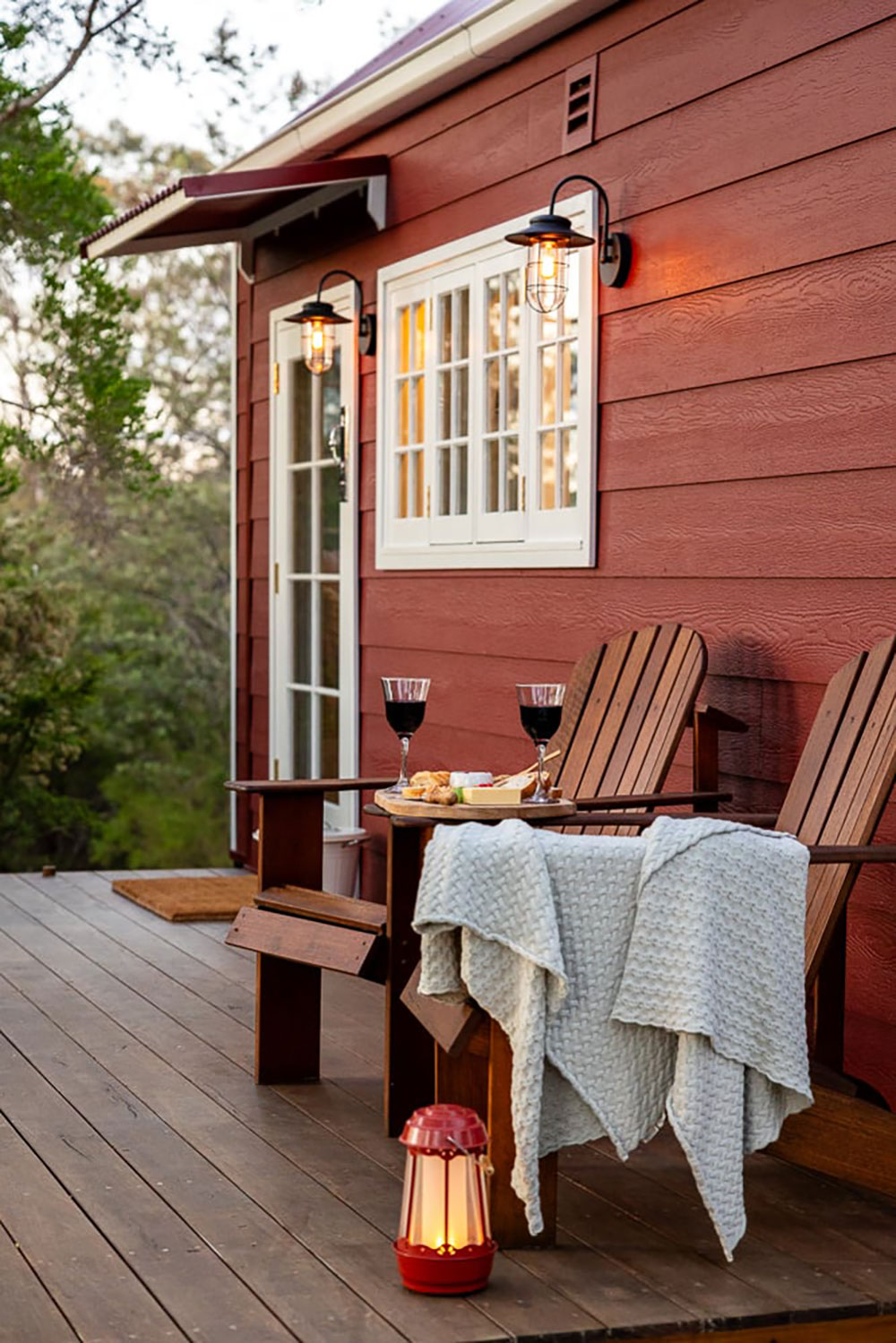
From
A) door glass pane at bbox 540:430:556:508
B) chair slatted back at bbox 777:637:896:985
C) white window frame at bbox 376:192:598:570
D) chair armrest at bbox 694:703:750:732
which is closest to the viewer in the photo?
chair slatted back at bbox 777:637:896:985

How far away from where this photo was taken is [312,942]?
377cm

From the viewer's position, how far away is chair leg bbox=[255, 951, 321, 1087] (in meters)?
4.01

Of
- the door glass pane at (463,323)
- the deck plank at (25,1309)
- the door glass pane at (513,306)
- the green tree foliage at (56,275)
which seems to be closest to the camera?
the deck plank at (25,1309)

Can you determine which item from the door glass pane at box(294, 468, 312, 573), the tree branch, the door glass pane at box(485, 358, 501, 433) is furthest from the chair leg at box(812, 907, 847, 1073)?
the tree branch

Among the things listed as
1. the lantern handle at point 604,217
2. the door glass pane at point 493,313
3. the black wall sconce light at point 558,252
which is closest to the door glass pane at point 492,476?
the door glass pane at point 493,313

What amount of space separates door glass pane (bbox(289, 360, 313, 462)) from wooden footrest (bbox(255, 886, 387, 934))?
3.27 m

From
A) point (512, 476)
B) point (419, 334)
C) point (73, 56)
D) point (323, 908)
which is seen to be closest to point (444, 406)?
point (419, 334)

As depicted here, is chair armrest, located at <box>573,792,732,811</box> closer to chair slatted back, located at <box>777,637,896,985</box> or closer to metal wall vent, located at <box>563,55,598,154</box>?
chair slatted back, located at <box>777,637,896,985</box>

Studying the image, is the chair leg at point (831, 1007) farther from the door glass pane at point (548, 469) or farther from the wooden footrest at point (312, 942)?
the door glass pane at point (548, 469)

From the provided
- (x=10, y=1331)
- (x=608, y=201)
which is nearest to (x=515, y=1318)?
(x=10, y=1331)

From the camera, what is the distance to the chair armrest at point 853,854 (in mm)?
3072

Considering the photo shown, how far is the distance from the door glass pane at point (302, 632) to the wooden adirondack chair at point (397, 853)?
2.55 meters

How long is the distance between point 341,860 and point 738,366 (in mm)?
2479

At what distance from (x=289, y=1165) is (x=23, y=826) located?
340 inches
